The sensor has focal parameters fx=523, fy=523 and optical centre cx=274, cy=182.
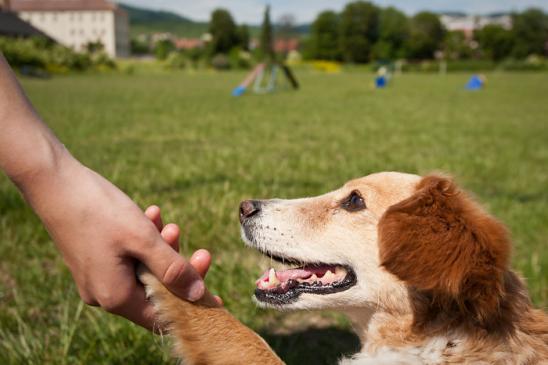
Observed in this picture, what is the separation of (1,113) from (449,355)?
203cm

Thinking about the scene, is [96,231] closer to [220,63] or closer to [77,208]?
[77,208]

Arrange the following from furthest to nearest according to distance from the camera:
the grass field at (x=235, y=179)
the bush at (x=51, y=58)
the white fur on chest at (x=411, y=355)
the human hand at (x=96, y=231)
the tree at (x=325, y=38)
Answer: the tree at (x=325, y=38), the bush at (x=51, y=58), the grass field at (x=235, y=179), the white fur on chest at (x=411, y=355), the human hand at (x=96, y=231)

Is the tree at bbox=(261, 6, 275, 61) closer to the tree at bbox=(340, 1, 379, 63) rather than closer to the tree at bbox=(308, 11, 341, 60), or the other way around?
the tree at bbox=(340, 1, 379, 63)

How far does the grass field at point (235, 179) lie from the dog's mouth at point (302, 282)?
0.56 meters

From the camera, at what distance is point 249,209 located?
3.00 meters

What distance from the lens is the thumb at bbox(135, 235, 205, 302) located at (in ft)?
6.07

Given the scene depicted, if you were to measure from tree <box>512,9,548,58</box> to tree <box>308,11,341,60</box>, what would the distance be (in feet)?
116

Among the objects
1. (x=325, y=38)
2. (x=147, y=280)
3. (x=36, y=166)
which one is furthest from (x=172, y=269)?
(x=325, y=38)

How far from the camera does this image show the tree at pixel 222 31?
360 ft

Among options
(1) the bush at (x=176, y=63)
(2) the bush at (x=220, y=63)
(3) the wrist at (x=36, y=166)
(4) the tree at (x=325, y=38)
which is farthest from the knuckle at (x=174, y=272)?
(4) the tree at (x=325, y=38)

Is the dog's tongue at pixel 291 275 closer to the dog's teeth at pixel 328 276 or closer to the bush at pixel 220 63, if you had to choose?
the dog's teeth at pixel 328 276

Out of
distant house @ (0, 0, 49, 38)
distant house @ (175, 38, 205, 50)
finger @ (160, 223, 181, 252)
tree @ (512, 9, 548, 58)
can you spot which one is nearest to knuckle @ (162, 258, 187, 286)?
finger @ (160, 223, 181, 252)

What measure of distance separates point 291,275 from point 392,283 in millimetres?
582

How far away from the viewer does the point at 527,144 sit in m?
11.2
